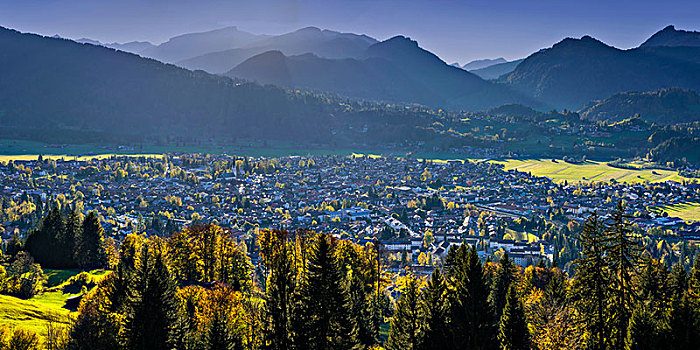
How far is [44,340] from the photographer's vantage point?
34.3 metres

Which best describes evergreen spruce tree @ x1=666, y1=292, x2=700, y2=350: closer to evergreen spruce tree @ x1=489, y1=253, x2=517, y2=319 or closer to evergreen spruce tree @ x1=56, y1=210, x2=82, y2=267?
evergreen spruce tree @ x1=489, y1=253, x2=517, y2=319

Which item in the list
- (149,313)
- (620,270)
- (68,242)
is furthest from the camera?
(68,242)

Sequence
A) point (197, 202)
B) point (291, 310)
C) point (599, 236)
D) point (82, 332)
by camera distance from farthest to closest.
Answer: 1. point (197, 202)
2. point (82, 332)
3. point (291, 310)
4. point (599, 236)

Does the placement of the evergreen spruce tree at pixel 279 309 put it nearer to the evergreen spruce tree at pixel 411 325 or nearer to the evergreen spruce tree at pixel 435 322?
the evergreen spruce tree at pixel 411 325

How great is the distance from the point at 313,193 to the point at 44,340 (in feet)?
437

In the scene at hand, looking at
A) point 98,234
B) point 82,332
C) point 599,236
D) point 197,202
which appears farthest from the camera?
point 197,202

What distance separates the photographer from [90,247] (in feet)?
200

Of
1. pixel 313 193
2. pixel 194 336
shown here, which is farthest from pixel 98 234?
pixel 313 193

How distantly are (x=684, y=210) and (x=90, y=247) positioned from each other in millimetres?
149867

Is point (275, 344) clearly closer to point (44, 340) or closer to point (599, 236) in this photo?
point (44, 340)

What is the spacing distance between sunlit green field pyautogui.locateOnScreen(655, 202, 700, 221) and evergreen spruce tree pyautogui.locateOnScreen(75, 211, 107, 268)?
138 meters

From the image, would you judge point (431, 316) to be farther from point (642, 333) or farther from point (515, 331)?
point (642, 333)

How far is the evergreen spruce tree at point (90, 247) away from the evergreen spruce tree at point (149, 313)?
34.7 meters

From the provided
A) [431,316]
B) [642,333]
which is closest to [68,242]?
[431,316]
